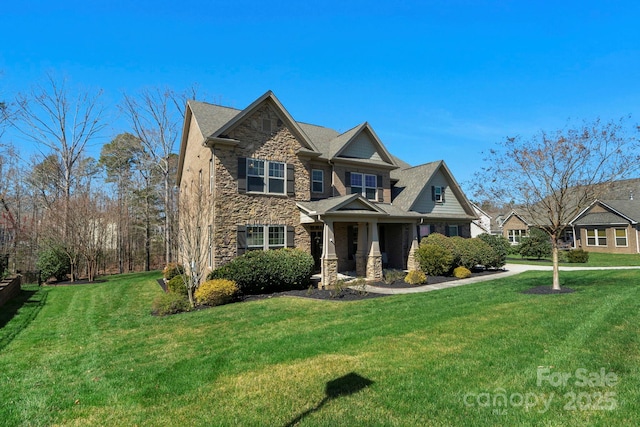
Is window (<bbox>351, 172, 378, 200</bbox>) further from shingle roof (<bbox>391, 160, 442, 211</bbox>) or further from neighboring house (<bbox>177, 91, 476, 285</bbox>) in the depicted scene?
shingle roof (<bbox>391, 160, 442, 211</bbox>)

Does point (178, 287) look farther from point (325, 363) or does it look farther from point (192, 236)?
point (325, 363)

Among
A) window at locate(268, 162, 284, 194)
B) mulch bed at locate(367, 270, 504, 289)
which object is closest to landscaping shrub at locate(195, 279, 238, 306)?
window at locate(268, 162, 284, 194)

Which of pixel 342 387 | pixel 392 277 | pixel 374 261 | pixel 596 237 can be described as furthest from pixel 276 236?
pixel 596 237

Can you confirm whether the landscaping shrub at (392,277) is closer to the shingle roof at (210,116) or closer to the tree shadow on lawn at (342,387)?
the tree shadow on lawn at (342,387)

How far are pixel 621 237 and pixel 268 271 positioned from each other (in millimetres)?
34320

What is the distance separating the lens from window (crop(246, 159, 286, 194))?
14.4 metres

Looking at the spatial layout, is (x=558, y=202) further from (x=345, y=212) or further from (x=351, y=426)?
(x=351, y=426)

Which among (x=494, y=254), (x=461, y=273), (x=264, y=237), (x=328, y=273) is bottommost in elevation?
(x=461, y=273)

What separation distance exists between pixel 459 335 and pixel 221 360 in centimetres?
454

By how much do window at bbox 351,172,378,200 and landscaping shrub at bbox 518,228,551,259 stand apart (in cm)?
1815

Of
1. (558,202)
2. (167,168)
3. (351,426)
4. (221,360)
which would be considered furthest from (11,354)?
(167,168)

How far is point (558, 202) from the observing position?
34.9 ft

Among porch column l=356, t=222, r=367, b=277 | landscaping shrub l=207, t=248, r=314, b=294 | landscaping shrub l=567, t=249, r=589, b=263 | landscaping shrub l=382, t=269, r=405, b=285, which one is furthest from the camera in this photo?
landscaping shrub l=567, t=249, r=589, b=263

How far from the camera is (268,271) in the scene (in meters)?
12.5
